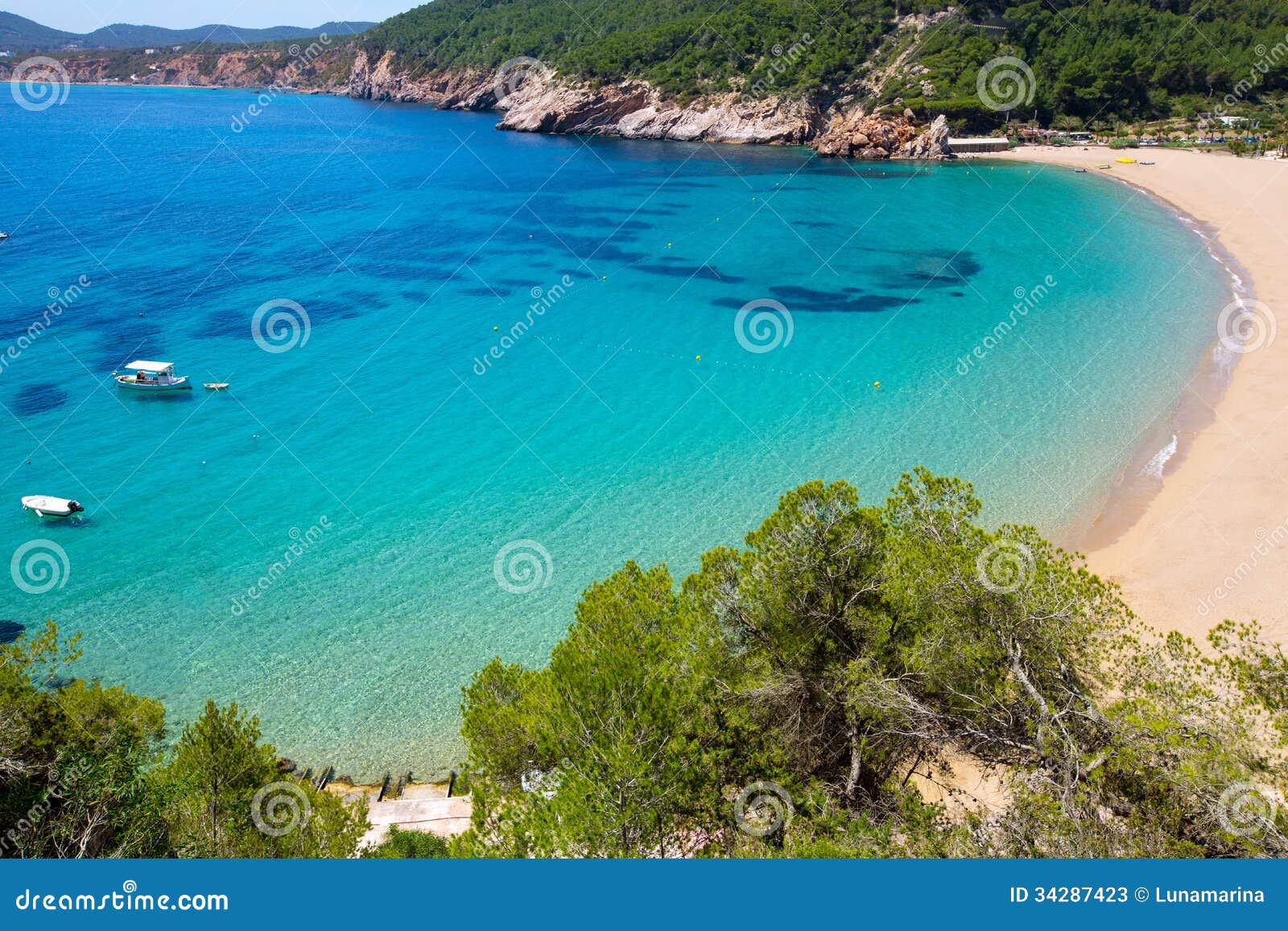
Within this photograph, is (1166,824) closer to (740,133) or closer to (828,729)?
(828,729)

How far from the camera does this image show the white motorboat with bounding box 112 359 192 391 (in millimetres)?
30219

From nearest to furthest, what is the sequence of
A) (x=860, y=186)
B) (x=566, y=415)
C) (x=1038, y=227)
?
(x=566, y=415) < (x=1038, y=227) < (x=860, y=186)

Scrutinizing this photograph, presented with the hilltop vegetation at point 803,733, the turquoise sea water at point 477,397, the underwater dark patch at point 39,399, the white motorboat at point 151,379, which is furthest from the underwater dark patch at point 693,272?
the hilltop vegetation at point 803,733

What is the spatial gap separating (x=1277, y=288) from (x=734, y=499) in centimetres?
3526

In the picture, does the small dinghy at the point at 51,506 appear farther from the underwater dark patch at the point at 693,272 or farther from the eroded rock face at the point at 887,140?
the eroded rock face at the point at 887,140

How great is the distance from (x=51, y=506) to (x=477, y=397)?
14.1 m

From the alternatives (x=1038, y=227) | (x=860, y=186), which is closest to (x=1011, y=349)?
(x=1038, y=227)

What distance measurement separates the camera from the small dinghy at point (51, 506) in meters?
22.5

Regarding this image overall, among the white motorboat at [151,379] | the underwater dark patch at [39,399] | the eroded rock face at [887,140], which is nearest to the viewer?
the underwater dark patch at [39,399]

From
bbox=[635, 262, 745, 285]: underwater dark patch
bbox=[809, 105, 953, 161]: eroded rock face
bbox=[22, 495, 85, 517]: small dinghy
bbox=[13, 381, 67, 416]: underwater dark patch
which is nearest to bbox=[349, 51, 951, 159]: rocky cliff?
bbox=[809, 105, 953, 161]: eroded rock face

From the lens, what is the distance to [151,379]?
3028 cm

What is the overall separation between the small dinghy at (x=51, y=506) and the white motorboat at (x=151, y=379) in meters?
8.37

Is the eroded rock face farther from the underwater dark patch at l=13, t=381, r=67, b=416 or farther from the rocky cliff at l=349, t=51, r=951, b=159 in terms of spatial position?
the underwater dark patch at l=13, t=381, r=67, b=416

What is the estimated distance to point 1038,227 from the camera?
2060 inches
